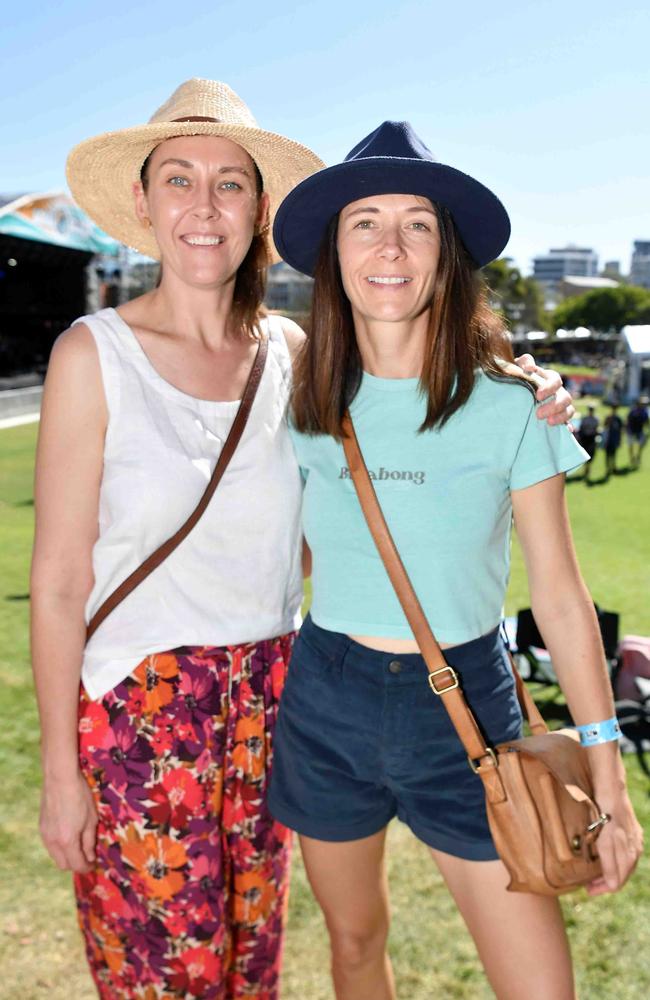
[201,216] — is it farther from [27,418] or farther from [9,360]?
[9,360]

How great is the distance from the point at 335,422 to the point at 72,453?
56cm

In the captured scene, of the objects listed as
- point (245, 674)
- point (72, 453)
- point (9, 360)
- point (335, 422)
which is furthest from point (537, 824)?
point (9, 360)

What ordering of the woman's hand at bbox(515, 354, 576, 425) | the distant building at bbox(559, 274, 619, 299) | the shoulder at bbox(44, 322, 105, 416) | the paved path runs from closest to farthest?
the woman's hand at bbox(515, 354, 576, 425) < the shoulder at bbox(44, 322, 105, 416) < the paved path < the distant building at bbox(559, 274, 619, 299)

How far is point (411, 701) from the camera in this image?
69.9 inches

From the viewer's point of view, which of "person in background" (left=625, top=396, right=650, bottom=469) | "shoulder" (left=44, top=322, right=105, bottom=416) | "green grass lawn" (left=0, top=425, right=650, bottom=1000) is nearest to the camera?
"shoulder" (left=44, top=322, right=105, bottom=416)

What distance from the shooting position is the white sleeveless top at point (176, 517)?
189 cm

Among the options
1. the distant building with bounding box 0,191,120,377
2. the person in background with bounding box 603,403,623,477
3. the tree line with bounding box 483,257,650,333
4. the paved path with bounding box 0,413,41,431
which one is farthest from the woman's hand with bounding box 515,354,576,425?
the tree line with bounding box 483,257,650,333

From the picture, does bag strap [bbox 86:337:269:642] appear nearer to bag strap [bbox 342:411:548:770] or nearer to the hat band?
bag strap [bbox 342:411:548:770]

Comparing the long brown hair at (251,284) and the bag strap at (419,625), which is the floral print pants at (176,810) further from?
the long brown hair at (251,284)

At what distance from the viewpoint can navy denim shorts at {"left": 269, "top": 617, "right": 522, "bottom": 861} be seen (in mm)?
1778

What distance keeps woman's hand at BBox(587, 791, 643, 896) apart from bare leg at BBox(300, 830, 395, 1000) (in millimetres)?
470

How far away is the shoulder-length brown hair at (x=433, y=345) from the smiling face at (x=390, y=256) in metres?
0.04

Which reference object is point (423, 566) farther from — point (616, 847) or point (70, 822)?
point (70, 822)

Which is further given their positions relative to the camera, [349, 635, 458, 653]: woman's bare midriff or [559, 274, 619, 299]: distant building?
[559, 274, 619, 299]: distant building
